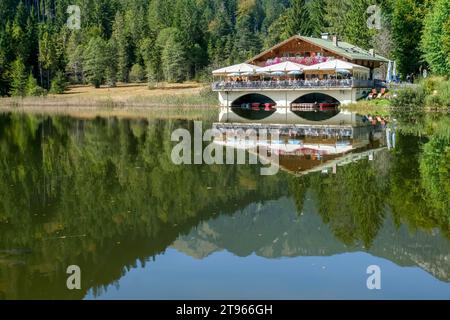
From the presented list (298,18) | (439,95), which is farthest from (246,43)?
(439,95)

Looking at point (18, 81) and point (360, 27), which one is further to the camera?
point (18, 81)

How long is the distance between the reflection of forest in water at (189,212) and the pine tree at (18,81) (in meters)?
58.2

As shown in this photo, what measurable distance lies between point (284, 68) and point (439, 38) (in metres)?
13.8

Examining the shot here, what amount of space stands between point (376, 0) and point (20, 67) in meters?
45.0

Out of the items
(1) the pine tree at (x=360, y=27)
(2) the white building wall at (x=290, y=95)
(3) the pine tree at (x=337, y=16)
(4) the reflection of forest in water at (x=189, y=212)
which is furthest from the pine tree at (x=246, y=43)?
(4) the reflection of forest in water at (x=189, y=212)

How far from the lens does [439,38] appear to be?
4978 cm

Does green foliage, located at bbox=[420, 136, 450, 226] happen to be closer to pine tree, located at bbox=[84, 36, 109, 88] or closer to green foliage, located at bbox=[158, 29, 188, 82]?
green foliage, located at bbox=[158, 29, 188, 82]

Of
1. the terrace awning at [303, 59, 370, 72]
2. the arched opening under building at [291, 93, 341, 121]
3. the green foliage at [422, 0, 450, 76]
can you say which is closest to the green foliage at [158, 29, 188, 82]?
the arched opening under building at [291, 93, 341, 121]

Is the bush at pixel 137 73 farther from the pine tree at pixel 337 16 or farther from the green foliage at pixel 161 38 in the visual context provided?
the pine tree at pixel 337 16

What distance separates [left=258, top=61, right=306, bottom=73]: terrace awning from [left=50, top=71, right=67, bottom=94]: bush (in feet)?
109

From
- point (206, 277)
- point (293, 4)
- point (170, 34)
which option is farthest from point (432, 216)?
point (170, 34)

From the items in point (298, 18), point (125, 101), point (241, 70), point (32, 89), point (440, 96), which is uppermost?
point (298, 18)

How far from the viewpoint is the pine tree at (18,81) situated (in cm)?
7675

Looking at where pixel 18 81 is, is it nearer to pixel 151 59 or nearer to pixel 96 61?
pixel 96 61
